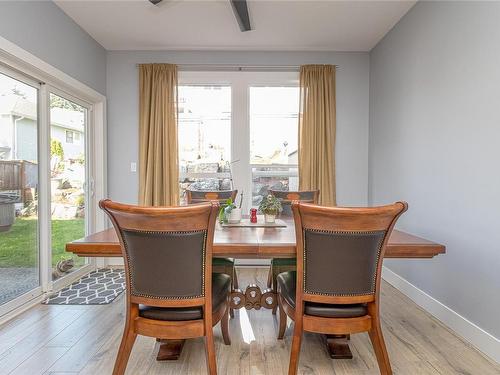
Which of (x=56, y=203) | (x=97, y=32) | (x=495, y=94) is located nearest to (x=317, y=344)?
(x=495, y=94)

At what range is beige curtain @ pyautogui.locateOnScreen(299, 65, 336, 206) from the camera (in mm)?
3836

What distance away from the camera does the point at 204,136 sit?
4.01 meters

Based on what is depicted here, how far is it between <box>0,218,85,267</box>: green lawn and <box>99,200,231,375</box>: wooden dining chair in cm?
165

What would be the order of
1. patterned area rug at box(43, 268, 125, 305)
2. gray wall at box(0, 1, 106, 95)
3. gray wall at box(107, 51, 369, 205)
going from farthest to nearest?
gray wall at box(107, 51, 369, 205) → patterned area rug at box(43, 268, 125, 305) → gray wall at box(0, 1, 106, 95)

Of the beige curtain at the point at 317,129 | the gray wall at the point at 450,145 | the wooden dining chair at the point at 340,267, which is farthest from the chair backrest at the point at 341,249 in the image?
the beige curtain at the point at 317,129

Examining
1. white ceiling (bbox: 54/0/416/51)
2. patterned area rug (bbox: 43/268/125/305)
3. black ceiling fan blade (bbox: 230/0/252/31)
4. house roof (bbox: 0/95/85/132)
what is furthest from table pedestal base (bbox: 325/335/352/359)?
house roof (bbox: 0/95/85/132)

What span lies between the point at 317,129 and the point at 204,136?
1.41m

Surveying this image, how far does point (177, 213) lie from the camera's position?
131 cm

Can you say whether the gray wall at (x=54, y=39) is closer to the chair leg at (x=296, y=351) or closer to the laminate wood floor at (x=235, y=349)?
the laminate wood floor at (x=235, y=349)

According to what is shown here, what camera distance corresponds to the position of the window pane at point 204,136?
13.1 ft

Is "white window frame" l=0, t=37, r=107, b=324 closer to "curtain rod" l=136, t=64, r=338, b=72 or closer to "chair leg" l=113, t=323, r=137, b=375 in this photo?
"curtain rod" l=136, t=64, r=338, b=72

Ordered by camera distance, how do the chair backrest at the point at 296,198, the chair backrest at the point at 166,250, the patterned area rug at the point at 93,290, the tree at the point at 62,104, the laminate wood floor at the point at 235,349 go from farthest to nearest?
the tree at the point at 62,104 → the chair backrest at the point at 296,198 → the patterned area rug at the point at 93,290 → the laminate wood floor at the point at 235,349 → the chair backrest at the point at 166,250

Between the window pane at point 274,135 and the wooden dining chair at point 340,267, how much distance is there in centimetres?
256

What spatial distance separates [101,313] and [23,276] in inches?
31.0
